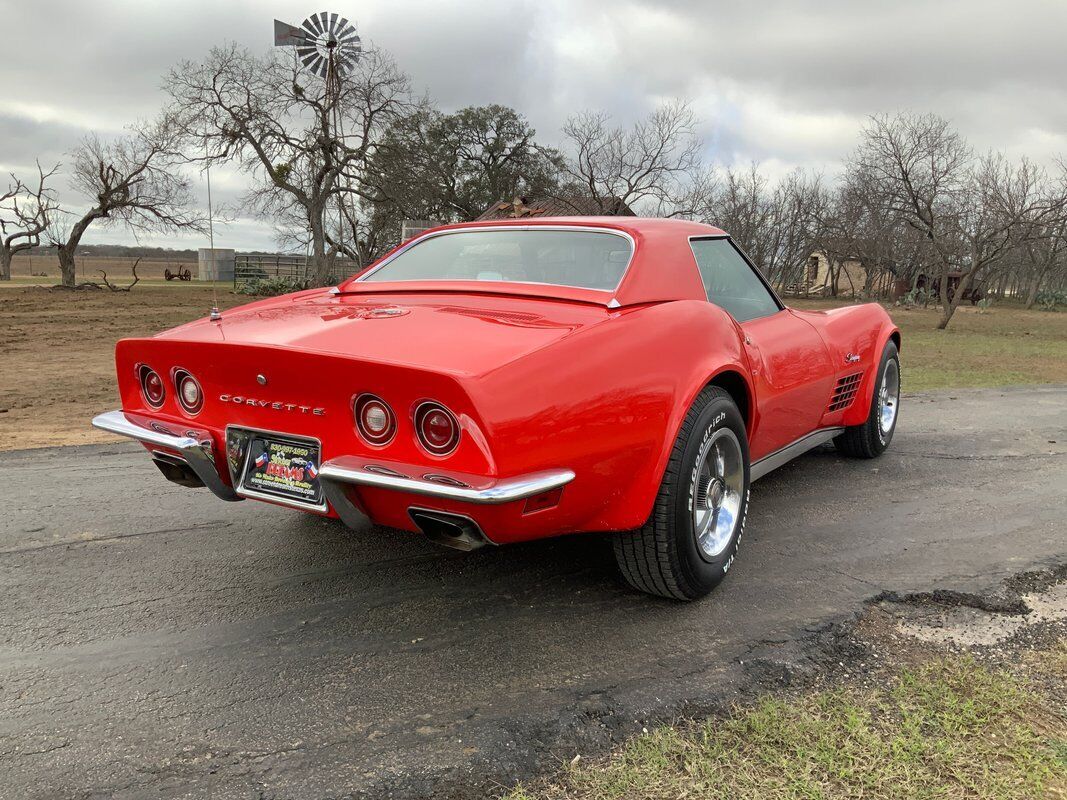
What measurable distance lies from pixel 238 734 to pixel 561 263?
6.54ft

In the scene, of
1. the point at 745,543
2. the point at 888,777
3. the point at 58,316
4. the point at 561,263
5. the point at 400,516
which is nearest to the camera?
the point at 888,777

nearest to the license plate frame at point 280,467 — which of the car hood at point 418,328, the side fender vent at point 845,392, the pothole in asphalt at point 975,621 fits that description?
the car hood at point 418,328

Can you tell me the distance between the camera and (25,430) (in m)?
6.44

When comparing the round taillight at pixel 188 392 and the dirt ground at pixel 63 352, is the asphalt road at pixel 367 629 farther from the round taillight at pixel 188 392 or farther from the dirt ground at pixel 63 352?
the dirt ground at pixel 63 352

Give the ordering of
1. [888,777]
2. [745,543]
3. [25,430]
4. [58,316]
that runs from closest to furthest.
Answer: [888,777]
[745,543]
[25,430]
[58,316]

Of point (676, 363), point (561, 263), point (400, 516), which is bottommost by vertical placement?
point (400, 516)

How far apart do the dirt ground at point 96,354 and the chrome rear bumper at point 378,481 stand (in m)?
3.77

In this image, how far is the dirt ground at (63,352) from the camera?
6.70 meters

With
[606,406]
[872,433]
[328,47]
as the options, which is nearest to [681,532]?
[606,406]

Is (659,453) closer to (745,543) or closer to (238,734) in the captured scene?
(745,543)

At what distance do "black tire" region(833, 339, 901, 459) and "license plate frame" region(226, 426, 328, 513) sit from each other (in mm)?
3565

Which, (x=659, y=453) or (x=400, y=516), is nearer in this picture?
(x=400, y=516)

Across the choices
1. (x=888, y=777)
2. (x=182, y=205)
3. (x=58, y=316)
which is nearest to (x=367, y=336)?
(x=888, y=777)

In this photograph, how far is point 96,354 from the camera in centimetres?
1245
